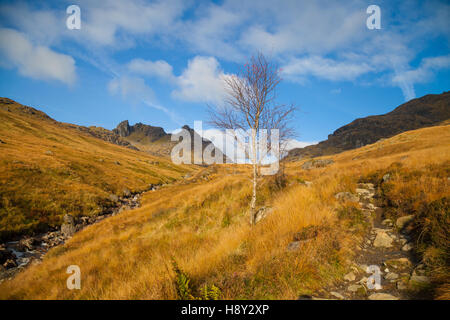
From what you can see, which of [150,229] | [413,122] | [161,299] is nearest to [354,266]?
[161,299]

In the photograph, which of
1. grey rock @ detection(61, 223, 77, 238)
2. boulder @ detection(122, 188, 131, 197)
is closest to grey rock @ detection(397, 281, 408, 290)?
grey rock @ detection(61, 223, 77, 238)

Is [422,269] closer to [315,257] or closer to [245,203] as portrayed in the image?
[315,257]

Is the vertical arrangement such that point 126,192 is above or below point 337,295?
Answer: below

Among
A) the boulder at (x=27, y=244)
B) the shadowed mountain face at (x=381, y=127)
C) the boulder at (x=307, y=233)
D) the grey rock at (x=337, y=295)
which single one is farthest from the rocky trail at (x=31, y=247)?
the shadowed mountain face at (x=381, y=127)

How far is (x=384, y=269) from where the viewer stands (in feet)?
11.6

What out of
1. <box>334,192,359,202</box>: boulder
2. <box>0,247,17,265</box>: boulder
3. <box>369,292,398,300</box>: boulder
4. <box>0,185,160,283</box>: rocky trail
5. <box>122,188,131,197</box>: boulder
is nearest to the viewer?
<box>369,292,398,300</box>: boulder

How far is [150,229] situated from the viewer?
11961 millimetres

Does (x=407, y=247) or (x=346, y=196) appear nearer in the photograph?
(x=407, y=247)

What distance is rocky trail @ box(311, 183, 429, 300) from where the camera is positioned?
3.00 meters

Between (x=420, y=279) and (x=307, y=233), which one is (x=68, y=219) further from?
(x=420, y=279)

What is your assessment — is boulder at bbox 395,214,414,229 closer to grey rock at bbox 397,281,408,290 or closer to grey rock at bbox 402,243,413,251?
grey rock at bbox 402,243,413,251

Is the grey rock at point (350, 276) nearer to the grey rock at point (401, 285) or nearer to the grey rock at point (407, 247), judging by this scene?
the grey rock at point (401, 285)

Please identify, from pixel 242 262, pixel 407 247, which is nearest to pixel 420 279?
pixel 407 247
